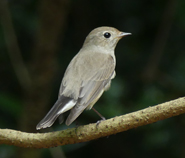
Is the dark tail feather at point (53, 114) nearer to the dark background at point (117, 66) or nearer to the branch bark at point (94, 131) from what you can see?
the branch bark at point (94, 131)

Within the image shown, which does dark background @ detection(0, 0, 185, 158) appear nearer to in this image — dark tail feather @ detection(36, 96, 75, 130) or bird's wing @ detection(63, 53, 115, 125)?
bird's wing @ detection(63, 53, 115, 125)

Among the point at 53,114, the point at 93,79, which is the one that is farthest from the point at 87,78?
the point at 53,114

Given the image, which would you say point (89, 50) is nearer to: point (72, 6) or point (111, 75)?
point (111, 75)

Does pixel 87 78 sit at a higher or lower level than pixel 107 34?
lower

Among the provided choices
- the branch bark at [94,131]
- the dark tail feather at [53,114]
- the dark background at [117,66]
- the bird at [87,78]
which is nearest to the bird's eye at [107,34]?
the bird at [87,78]

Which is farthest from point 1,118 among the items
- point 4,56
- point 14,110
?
point 4,56

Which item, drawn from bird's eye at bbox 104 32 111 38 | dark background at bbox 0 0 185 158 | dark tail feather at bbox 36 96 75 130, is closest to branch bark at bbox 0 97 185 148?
dark tail feather at bbox 36 96 75 130

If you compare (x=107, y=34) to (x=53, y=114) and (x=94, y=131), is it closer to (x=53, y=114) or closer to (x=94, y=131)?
(x=53, y=114)
